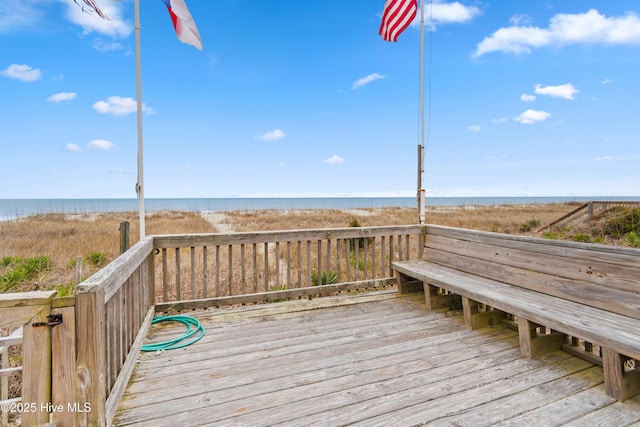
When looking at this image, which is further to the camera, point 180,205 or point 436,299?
point 180,205

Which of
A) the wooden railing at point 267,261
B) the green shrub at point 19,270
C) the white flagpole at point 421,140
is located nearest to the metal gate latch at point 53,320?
the wooden railing at point 267,261

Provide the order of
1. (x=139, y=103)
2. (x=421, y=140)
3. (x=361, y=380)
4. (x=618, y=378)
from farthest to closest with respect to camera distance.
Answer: (x=421, y=140) < (x=139, y=103) < (x=361, y=380) < (x=618, y=378)

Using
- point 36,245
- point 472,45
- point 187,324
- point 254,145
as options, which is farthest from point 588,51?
point 254,145

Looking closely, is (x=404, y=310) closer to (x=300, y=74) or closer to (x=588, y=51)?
(x=588, y=51)

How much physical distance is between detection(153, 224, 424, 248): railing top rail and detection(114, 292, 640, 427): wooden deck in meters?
0.91

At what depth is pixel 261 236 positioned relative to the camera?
3822mm

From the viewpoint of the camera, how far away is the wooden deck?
1.79 meters

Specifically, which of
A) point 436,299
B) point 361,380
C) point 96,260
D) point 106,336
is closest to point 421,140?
point 436,299

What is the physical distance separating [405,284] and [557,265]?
1.85 m

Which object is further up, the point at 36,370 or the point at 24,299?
the point at 24,299

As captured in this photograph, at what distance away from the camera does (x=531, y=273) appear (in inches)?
120

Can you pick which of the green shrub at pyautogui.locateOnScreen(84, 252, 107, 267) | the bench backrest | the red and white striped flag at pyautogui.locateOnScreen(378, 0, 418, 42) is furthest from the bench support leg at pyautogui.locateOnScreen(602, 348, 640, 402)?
the green shrub at pyautogui.locateOnScreen(84, 252, 107, 267)

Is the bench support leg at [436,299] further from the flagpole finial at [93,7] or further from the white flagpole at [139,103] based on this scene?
the flagpole finial at [93,7]

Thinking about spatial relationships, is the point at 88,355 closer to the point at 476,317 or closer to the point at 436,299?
the point at 476,317
